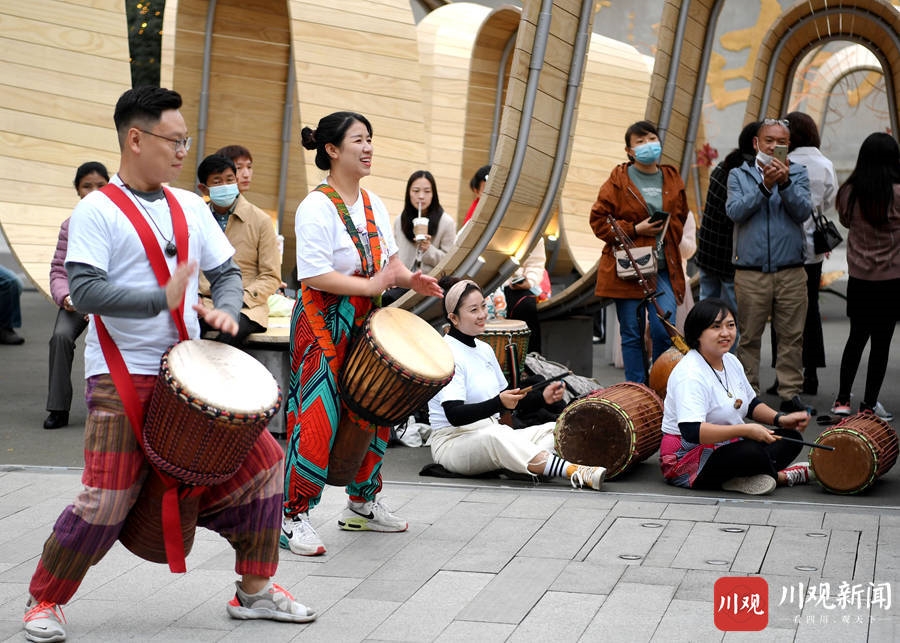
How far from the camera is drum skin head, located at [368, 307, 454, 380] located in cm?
477

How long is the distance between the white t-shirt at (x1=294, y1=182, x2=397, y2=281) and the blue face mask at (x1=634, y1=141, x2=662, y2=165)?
3235 mm

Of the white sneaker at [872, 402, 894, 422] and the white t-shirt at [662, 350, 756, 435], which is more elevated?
the white t-shirt at [662, 350, 756, 435]

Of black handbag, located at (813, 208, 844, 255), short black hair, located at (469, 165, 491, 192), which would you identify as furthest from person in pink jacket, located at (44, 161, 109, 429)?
black handbag, located at (813, 208, 844, 255)

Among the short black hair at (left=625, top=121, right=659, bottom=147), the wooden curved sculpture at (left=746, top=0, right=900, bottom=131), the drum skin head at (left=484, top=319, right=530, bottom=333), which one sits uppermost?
the wooden curved sculpture at (left=746, top=0, right=900, bottom=131)

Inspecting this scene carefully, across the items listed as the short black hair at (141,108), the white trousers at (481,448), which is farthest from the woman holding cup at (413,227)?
the short black hair at (141,108)

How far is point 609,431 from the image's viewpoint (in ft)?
20.7

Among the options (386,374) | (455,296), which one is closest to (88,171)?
(455,296)

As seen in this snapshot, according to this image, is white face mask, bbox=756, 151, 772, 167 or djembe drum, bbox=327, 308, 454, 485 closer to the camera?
djembe drum, bbox=327, 308, 454, 485

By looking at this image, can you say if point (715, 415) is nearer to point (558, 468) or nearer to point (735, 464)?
point (735, 464)

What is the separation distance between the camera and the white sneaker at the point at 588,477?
19.8 ft

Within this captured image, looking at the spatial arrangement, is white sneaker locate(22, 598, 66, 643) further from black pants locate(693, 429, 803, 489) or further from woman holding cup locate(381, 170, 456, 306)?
woman holding cup locate(381, 170, 456, 306)

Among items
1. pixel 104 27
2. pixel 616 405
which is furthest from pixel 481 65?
pixel 616 405

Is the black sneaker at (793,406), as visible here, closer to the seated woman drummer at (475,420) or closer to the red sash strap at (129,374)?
the seated woman drummer at (475,420)

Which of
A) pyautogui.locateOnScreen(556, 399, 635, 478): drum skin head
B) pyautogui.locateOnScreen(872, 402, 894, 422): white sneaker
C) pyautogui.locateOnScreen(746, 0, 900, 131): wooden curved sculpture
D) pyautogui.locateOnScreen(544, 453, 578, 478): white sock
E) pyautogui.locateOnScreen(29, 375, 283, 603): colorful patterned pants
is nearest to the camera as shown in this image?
pyautogui.locateOnScreen(29, 375, 283, 603): colorful patterned pants
